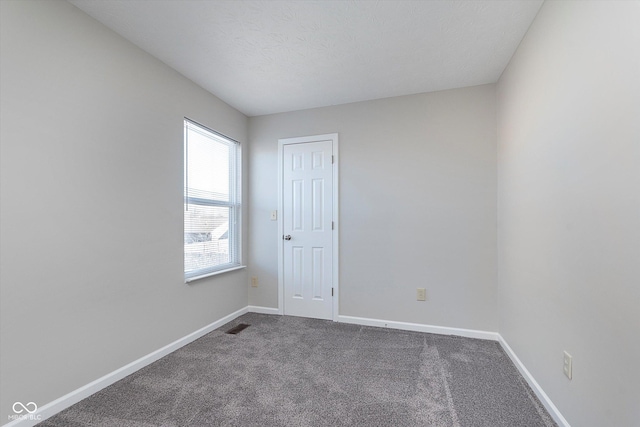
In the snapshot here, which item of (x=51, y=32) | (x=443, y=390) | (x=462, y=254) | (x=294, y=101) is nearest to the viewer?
(x=51, y=32)

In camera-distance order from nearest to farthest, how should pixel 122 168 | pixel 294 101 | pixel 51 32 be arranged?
pixel 51 32, pixel 122 168, pixel 294 101

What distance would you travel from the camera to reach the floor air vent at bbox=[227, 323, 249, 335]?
2888mm

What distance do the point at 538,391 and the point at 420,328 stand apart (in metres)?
1.16

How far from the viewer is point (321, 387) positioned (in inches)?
76.0

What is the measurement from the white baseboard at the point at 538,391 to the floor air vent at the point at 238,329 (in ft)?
8.06

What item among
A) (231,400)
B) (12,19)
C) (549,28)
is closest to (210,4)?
(12,19)

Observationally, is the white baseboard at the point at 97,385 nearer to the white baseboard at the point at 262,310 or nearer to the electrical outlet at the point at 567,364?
the white baseboard at the point at 262,310

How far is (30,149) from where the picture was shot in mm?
1560

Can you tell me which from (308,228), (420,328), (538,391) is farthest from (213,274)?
(538,391)

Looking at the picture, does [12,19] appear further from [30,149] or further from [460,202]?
[460,202]

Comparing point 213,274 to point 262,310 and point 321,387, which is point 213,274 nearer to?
point 262,310

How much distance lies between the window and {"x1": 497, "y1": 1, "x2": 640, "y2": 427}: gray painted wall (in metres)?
2.78

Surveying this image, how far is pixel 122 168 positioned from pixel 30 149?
0.52 meters

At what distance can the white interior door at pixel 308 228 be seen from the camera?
3.26m
